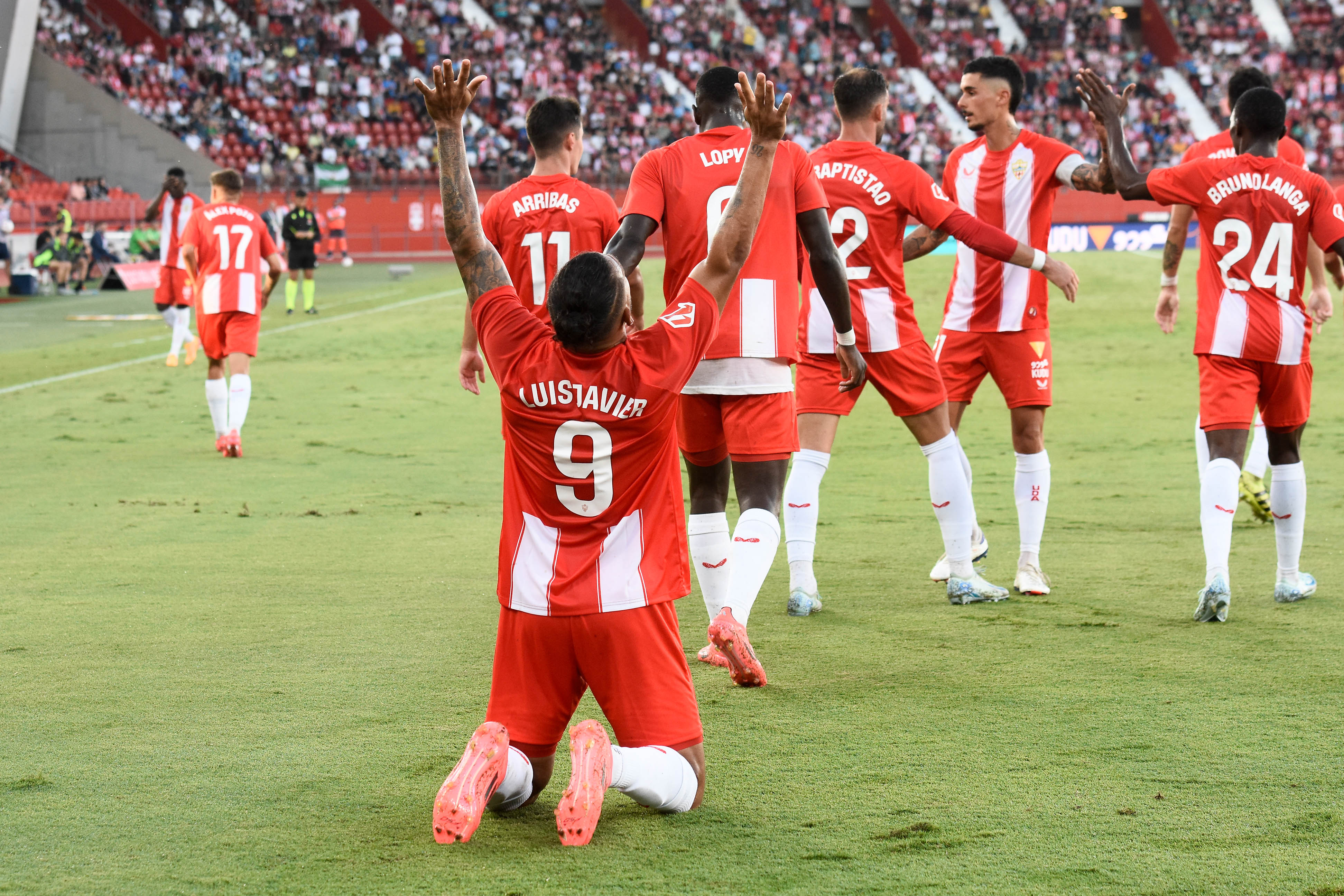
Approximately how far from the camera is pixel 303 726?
4.08 m

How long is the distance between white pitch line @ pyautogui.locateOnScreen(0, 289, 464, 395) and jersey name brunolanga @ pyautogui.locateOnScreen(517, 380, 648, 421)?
42.2 feet

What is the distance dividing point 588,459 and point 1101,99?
3277mm

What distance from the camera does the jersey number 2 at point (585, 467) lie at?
10.6 feet

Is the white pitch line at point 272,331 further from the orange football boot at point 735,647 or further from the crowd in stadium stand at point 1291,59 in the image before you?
the crowd in stadium stand at point 1291,59

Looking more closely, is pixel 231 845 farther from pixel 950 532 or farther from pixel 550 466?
pixel 950 532

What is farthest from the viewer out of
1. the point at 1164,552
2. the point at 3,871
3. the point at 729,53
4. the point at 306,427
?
the point at 729,53

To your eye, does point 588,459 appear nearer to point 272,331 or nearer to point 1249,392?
point 1249,392

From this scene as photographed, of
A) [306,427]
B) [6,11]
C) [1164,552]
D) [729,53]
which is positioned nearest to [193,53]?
[6,11]

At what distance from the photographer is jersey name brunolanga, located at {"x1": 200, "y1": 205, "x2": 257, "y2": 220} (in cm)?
1060

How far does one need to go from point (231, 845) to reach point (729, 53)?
46.3m

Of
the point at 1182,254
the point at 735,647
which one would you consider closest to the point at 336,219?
the point at 1182,254

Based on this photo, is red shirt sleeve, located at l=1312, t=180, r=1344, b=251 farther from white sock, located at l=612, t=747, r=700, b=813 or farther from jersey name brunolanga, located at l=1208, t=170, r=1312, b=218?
white sock, located at l=612, t=747, r=700, b=813

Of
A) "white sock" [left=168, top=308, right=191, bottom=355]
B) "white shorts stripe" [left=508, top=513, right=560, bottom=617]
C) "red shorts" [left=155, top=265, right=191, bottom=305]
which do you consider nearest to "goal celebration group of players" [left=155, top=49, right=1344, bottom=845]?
"white shorts stripe" [left=508, top=513, right=560, bottom=617]

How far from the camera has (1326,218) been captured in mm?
5441
